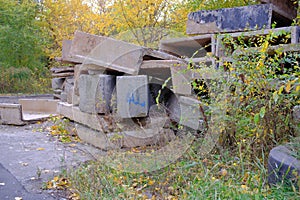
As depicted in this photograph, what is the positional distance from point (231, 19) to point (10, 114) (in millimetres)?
4624

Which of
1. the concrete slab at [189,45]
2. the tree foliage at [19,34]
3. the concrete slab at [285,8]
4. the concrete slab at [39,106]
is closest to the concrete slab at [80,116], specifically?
the concrete slab at [189,45]

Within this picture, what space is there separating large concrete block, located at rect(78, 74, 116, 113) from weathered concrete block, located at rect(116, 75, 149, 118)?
0.25 m

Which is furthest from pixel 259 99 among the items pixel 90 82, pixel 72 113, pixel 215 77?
→ pixel 72 113

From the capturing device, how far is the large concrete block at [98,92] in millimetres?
4359

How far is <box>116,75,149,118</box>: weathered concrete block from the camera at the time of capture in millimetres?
4141

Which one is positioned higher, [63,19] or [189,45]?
[63,19]

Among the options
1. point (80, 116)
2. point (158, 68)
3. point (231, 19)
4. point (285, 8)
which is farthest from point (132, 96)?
point (285, 8)

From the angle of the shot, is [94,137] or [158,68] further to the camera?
[94,137]

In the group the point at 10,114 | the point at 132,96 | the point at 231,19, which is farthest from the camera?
the point at 10,114

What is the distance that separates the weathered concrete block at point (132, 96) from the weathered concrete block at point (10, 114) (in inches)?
124

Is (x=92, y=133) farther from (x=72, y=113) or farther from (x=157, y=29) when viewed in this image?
(x=157, y=29)

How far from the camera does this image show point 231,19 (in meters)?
4.45

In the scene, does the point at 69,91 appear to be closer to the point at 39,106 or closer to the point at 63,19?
the point at 39,106

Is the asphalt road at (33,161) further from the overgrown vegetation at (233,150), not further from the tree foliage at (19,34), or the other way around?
the tree foliage at (19,34)
